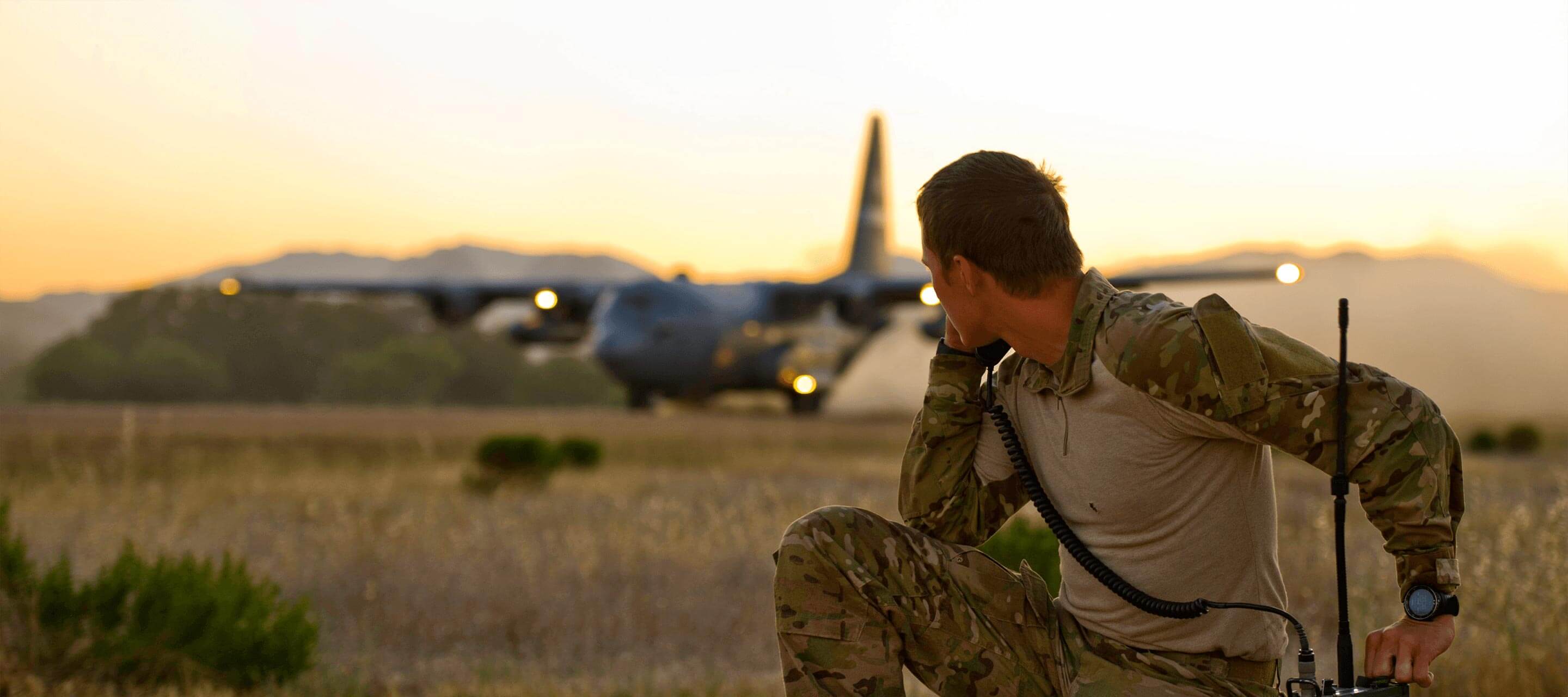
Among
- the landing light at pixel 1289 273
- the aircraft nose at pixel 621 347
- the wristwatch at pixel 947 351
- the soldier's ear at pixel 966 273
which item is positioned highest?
the soldier's ear at pixel 966 273

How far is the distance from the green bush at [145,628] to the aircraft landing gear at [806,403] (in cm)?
2623

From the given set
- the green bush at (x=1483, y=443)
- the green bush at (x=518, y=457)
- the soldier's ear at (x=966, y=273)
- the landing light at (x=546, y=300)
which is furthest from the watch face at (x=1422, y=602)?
the green bush at (x=1483, y=443)

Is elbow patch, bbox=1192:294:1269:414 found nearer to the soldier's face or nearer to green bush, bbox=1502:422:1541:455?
the soldier's face

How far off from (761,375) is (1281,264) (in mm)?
26159

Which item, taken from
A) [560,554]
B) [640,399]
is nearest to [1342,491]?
[560,554]

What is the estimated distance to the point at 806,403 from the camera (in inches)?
1255

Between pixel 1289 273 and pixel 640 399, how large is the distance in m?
27.5

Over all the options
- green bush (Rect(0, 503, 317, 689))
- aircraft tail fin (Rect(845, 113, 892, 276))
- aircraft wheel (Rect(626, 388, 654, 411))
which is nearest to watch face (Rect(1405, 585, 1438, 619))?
green bush (Rect(0, 503, 317, 689))

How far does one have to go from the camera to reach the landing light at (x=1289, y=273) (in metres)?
3.06

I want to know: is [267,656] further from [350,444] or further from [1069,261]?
[350,444]

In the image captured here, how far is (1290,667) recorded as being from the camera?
571 cm

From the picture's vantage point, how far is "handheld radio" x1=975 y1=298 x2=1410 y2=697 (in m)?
2.17

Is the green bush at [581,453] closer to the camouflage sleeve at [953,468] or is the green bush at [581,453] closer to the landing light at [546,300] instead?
the landing light at [546,300]

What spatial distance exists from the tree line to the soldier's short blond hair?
74.3m
